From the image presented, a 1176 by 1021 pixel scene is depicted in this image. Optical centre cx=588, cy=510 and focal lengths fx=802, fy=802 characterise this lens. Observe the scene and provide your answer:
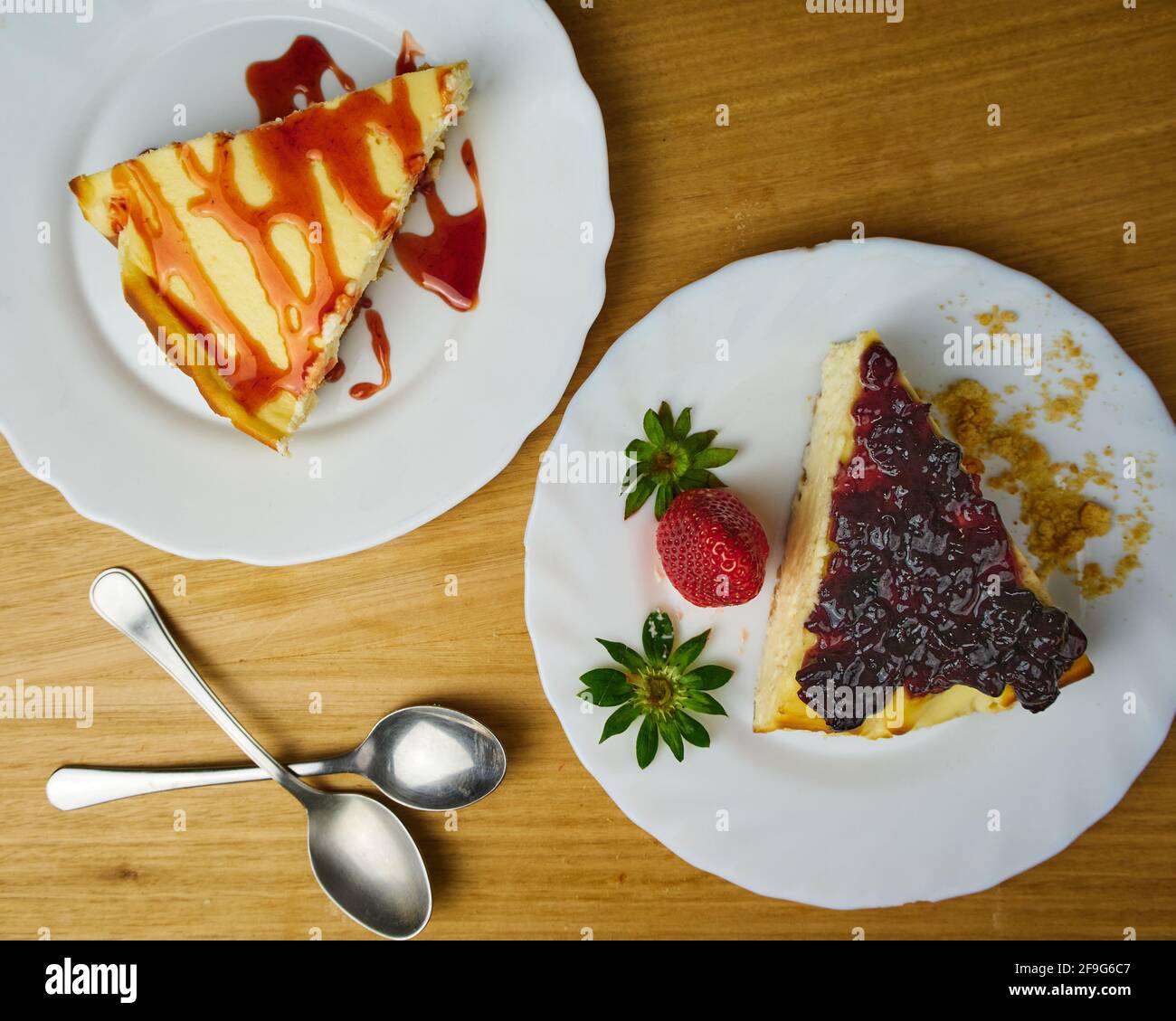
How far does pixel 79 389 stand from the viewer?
1.93 m

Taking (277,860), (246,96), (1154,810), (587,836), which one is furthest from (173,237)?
(1154,810)

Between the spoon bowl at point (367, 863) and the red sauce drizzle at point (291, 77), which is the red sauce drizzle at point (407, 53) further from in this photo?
the spoon bowl at point (367, 863)

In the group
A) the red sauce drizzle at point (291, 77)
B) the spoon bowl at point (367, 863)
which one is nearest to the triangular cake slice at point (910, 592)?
the spoon bowl at point (367, 863)

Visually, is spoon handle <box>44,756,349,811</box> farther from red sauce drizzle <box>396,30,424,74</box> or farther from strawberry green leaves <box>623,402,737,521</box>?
red sauce drizzle <box>396,30,424,74</box>

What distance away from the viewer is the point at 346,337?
200cm

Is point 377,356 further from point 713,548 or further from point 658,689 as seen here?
point 658,689

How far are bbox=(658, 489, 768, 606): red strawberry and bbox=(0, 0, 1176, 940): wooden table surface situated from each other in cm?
40

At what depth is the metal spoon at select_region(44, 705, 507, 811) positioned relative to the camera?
6.48 feet

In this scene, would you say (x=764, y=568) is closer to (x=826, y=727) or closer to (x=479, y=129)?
(x=826, y=727)

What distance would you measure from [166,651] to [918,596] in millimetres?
1787

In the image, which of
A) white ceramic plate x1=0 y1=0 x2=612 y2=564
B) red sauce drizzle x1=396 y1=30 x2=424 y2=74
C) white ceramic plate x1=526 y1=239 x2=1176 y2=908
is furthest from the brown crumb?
red sauce drizzle x1=396 y1=30 x2=424 y2=74

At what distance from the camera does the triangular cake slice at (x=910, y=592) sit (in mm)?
1705

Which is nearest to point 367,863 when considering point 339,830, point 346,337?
point 339,830
